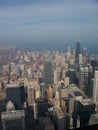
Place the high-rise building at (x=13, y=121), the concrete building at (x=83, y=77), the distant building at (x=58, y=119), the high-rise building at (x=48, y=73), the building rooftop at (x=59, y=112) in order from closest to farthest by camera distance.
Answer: the distant building at (x=58, y=119) → the high-rise building at (x=13, y=121) → the building rooftop at (x=59, y=112) → the concrete building at (x=83, y=77) → the high-rise building at (x=48, y=73)

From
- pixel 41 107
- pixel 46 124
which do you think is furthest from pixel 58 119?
pixel 41 107

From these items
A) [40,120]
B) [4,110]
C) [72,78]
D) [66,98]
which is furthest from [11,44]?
[72,78]

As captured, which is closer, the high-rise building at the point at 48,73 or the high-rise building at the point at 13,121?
the high-rise building at the point at 13,121

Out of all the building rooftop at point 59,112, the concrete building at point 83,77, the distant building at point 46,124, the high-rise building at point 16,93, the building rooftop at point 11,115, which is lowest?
the distant building at point 46,124

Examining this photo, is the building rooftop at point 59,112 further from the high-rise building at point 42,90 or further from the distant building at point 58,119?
the high-rise building at point 42,90

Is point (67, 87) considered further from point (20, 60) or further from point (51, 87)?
point (20, 60)

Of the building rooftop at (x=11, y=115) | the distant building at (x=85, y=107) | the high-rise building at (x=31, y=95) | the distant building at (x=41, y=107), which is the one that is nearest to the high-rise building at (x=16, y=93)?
the high-rise building at (x=31, y=95)

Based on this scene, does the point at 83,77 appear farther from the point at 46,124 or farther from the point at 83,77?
the point at 46,124
